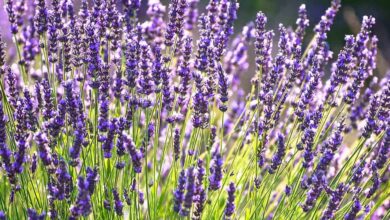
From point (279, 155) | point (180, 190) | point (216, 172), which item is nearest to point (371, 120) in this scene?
point (279, 155)

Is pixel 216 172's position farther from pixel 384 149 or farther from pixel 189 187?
pixel 384 149

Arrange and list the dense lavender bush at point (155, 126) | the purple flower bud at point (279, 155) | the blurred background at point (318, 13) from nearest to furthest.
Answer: the dense lavender bush at point (155, 126)
the purple flower bud at point (279, 155)
the blurred background at point (318, 13)

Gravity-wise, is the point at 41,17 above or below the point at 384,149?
above

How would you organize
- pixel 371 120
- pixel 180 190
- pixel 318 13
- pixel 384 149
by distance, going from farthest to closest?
1. pixel 318 13
2. pixel 371 120
3. pixel 384 149
4. pixel 180 190

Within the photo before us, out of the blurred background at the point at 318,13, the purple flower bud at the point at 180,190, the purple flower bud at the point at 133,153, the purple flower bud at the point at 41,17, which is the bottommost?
the purple flower bud at the point at 180,190

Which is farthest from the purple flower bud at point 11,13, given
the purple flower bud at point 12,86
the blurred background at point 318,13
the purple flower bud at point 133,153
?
the blurred background at point 318,13

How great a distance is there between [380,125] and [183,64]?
2.88ft

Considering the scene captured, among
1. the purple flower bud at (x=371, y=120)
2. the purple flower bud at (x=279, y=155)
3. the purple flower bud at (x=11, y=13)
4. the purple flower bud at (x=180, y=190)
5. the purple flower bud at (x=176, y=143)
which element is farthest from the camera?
the purple flower bud at (x=11, y=13)

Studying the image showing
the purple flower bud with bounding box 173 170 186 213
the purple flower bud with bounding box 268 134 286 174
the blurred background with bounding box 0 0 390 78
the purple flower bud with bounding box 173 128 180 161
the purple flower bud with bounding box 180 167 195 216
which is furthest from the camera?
the blurred background with bounding box 0 0 390 78

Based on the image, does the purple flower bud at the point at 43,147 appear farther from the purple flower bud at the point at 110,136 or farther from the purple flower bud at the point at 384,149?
the purple flower bud at the point at 384,149

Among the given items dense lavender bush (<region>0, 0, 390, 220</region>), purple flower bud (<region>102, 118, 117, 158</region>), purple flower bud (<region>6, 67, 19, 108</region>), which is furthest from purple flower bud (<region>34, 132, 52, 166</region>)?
purple flower bud (<region>6, 67, 19, 108</region>)

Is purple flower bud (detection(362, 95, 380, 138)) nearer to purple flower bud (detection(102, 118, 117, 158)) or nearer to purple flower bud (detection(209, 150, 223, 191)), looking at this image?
purple flower bud (detection(209, 150, 223, 191))

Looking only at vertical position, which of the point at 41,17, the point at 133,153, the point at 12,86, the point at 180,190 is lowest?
the point at 180,190

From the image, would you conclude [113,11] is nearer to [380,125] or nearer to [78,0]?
[380,125]
